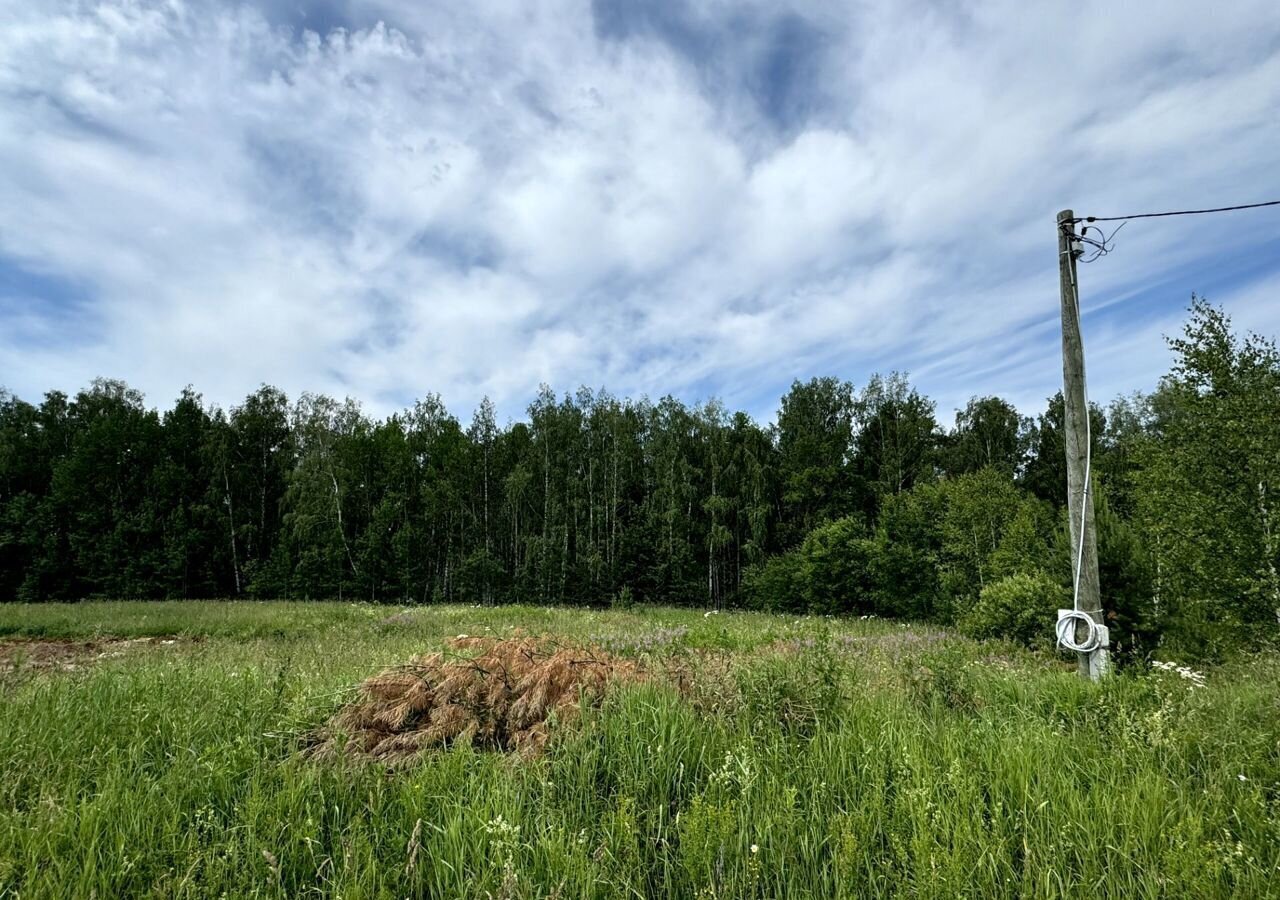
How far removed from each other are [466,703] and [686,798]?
1779 mm

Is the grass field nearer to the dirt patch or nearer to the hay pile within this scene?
the hay pile

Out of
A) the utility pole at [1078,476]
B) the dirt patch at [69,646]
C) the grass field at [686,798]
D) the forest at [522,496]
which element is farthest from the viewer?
the forest at [522,496]

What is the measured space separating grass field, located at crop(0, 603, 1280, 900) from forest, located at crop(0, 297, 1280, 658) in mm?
25055

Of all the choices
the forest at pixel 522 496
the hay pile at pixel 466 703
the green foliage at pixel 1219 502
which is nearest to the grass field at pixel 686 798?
the hay pile at pixel 466 703

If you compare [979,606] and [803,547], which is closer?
[979,606]

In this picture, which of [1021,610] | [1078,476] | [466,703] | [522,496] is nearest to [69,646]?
[466,703]

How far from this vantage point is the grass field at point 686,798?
2.48 metres

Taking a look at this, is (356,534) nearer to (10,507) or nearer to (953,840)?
(10,507)

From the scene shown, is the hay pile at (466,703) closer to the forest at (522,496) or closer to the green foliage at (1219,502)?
the green foliage at (1219,502)

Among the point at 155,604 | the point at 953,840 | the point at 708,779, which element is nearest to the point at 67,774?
the point at 708,779

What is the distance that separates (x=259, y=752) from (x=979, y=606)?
39.7 feet

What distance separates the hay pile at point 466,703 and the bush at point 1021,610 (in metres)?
8.87

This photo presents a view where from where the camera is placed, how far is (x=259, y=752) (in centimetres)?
363

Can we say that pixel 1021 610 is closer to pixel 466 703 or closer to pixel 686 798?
pixel 686 798
